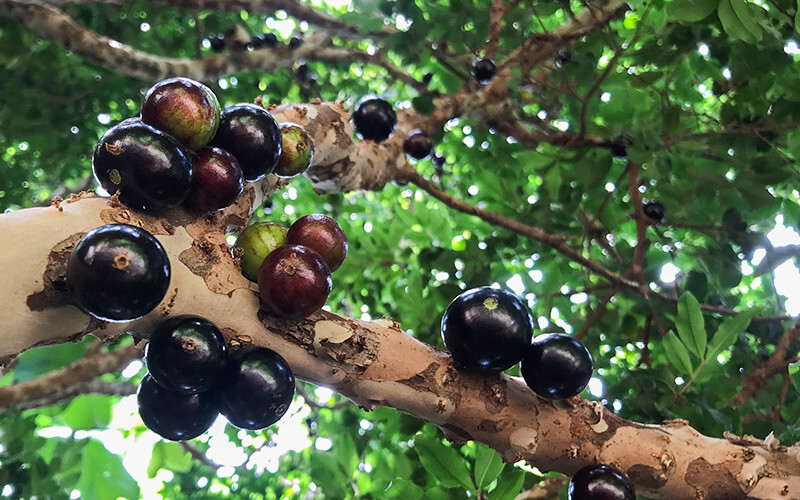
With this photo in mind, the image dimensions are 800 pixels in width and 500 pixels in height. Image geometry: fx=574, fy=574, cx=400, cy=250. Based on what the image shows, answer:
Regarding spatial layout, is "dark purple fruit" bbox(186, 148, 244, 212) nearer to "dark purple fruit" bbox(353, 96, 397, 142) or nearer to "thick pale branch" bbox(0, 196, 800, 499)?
"thick pale branch" bbox(0, 196, 800, 499)

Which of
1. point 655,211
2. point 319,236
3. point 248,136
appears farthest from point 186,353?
point 655,211

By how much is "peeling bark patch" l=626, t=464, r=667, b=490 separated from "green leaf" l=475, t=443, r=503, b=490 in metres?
0.44

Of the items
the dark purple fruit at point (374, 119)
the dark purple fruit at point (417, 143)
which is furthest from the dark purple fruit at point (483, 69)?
the dark purple fruit at point (374, 119)

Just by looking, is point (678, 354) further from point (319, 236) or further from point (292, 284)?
point (292, 284)

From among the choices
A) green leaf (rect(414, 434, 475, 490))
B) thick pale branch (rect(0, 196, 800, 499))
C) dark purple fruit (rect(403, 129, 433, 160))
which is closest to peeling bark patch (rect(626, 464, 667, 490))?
thick pale branch (rect(0, 196, 800, 499))

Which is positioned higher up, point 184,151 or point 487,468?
point 184,151

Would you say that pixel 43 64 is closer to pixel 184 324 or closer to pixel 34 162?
pixel 34 162

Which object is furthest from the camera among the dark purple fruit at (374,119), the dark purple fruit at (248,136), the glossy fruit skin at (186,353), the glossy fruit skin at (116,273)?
the dark purple fruit at (374,119)

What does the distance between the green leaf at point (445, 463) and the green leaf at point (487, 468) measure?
37 millimetres

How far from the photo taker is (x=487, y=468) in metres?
1.78

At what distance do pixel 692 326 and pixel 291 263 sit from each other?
1448 millimetres

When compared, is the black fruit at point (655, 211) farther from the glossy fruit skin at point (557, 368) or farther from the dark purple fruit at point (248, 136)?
the dark purple fruit at point (248, 136)

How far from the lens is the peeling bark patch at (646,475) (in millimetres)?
1394

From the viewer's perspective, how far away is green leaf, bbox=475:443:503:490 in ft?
5.78
